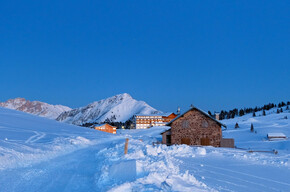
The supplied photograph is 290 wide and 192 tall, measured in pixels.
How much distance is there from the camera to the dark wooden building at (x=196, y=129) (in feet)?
115

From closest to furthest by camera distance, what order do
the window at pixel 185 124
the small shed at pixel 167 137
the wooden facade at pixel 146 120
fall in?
the window at pixel 185 124
the small shed at pixel 167 137
the wooden facade at pixel 146 120

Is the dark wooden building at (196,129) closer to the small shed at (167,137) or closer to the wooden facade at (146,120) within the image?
the small shed at (167,137)

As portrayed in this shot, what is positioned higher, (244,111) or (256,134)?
(244,111)

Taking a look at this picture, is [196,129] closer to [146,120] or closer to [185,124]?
[185,124]

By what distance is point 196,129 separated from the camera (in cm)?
3569

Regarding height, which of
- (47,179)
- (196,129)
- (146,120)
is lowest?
(47,179)

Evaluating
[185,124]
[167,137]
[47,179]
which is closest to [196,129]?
[185,124]

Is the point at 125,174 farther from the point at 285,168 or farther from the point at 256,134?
the point at 256,134

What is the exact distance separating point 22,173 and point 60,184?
3298 mm

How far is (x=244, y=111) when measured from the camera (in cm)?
18162

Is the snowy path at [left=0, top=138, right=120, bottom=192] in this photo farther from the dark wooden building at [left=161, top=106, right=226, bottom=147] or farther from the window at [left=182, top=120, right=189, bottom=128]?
the window at [left=182, top=120, right=189, bottom=128]

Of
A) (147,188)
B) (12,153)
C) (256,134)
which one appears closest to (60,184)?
(147,188)

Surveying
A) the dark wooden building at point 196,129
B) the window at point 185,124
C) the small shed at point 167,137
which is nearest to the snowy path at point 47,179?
the dark wooden building at point 196,129

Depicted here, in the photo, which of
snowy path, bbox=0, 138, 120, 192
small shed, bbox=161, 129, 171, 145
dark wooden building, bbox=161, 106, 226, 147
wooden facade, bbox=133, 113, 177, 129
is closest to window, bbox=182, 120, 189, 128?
dark wooden building, bbox=161, 106, 226, 147
